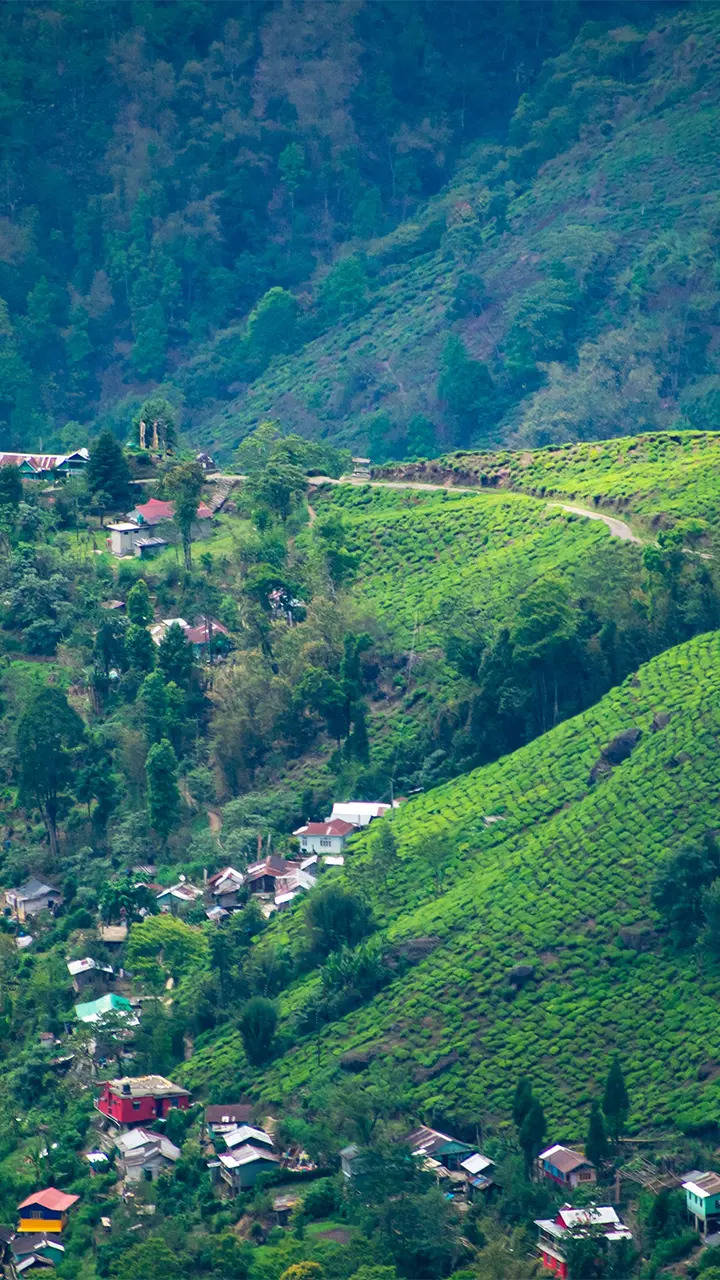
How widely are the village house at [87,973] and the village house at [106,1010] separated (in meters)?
1.24

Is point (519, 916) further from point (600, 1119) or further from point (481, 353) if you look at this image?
point (481, 353)

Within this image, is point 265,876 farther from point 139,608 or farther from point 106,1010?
point 139,608

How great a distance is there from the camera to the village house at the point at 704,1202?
7431cm

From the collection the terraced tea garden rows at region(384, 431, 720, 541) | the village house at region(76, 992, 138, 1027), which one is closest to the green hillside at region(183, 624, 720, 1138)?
the village house at region(76, 992, 138, 1027)

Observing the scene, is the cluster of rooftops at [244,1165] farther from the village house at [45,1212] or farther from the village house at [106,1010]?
the village house at [106,1010]

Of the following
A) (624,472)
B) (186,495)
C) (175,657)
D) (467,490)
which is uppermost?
(186,495)

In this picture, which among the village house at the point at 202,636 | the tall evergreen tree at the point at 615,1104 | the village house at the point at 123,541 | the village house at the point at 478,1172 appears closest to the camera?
the village house at the point at 478,1172

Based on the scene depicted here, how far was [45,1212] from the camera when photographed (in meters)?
78.4

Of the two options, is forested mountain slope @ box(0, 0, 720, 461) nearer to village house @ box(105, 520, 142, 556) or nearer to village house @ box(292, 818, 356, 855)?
village house @ box(105, 520, 142, 556)

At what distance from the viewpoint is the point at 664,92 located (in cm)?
15275

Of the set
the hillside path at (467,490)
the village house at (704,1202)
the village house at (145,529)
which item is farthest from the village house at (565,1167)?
the village house at (145,529)

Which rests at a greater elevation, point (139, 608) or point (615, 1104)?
point (139, 608)

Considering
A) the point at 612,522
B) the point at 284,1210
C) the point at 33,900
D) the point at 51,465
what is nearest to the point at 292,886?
the point at 33,900

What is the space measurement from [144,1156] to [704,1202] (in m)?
15.4
